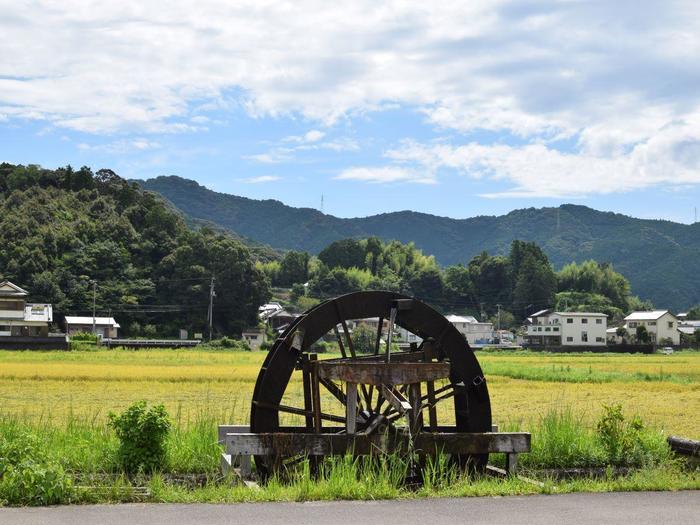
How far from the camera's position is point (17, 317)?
10781 cm

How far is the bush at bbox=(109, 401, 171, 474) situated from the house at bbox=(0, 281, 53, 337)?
96.6 m

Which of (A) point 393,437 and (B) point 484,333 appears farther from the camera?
(B) point 484,333

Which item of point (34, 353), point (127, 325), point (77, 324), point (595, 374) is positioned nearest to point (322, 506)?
point (595, 374)

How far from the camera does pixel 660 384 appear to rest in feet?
159

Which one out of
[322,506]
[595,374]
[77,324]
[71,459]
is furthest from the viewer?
[77,324]

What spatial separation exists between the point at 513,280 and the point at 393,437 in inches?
7290

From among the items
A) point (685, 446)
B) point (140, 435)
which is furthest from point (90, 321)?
point (685, 446)

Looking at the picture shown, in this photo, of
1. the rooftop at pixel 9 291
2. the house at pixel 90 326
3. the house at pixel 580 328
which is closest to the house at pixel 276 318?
the house at pixel 90 326

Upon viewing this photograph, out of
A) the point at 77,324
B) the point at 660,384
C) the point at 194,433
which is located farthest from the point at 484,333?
the point at 194,433

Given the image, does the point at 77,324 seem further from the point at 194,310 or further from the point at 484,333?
the point at 484,333

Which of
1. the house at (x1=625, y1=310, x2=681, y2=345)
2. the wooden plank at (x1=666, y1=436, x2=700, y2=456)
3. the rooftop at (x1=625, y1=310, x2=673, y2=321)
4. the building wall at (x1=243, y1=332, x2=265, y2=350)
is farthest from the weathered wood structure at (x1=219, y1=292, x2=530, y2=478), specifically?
the rooftop at (x1=625, y1=310, x2=673, y2=321)

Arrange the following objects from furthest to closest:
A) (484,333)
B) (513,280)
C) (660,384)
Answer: (513,280)
(484,333)
(660,384)

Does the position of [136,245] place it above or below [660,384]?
above

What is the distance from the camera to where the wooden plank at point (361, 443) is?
1316cm
